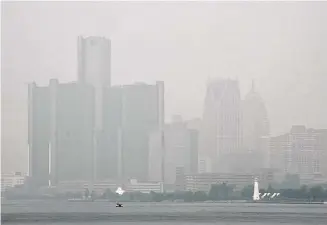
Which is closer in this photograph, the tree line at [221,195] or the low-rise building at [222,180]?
the low-rise building at [222,180]

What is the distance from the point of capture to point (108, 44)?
323 inches

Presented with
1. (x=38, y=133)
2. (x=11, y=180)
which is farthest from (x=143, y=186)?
(x=11, y=180)

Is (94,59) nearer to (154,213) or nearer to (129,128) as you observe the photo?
(129,128)

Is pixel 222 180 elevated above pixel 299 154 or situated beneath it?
situated beneath

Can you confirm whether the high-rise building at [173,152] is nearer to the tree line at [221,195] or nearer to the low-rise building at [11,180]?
the tree line at [221,195]

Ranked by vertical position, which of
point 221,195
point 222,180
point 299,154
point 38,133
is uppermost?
point 38,133

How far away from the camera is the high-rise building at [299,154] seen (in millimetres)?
8594

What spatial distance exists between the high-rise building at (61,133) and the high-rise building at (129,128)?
6.8 inches

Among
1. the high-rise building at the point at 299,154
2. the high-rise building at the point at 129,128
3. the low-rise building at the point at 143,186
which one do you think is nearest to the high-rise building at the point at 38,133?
the high-rise building at the point at 129,128

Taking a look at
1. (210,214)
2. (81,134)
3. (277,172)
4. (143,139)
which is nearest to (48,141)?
(81,134)

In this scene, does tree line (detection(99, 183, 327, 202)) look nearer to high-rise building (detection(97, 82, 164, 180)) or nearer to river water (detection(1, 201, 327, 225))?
river water (detection(1, 201, 327, 225))

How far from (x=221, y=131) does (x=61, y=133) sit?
1626 mm

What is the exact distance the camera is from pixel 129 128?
8656 mm

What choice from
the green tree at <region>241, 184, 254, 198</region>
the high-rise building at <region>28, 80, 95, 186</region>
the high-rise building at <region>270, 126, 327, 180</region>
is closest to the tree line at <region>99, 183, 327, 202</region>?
the green tree at <region>241, 184, 254, 198</region>
